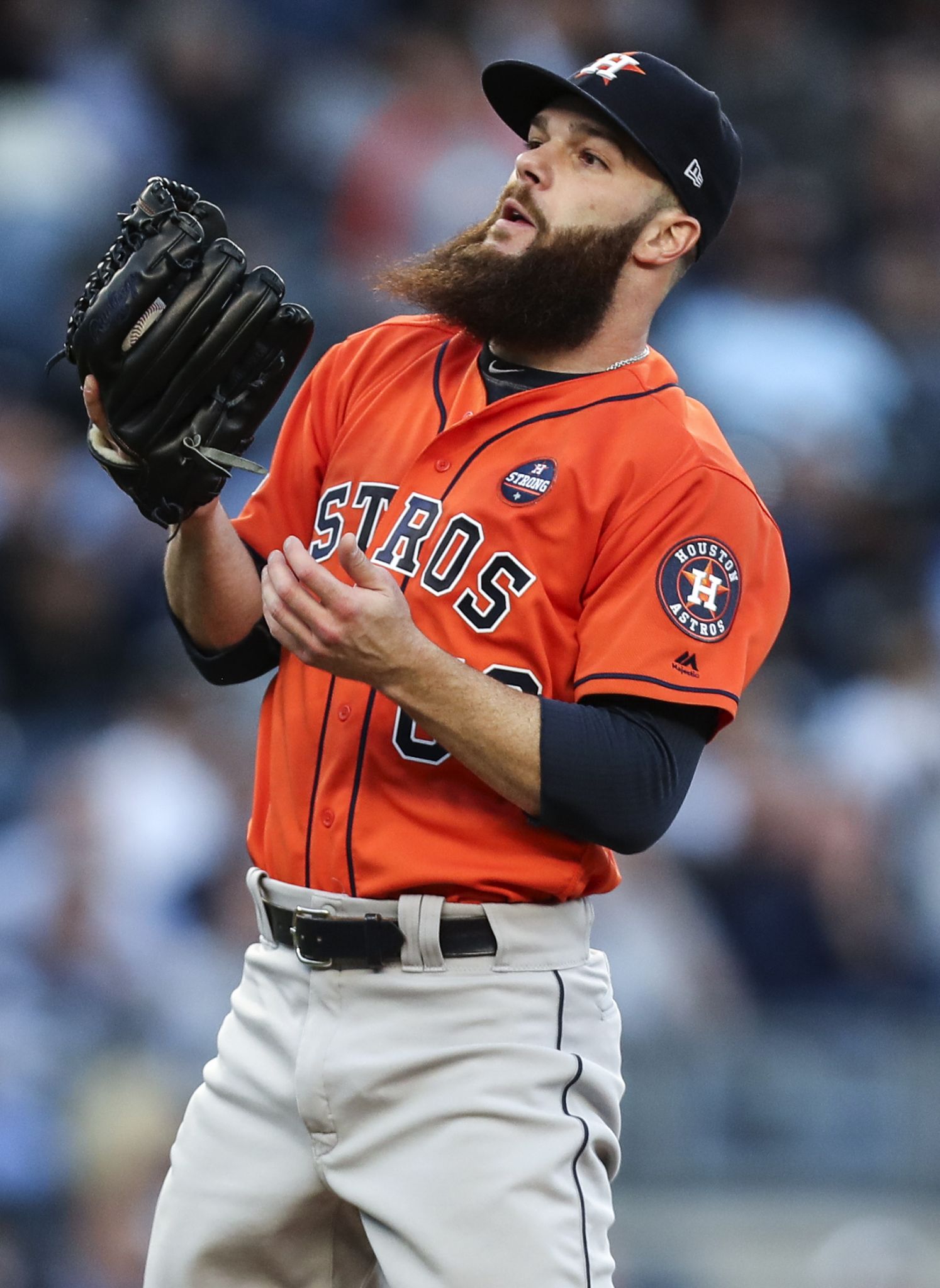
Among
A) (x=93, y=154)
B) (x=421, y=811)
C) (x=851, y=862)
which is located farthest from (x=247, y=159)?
(x=421, y=811)

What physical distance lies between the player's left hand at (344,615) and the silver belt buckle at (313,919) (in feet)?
1.12

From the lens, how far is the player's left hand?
2057 mm

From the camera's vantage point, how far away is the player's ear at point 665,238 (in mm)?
Result: 2512

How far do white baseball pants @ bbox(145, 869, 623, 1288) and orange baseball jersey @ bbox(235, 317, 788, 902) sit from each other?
0.22 feet

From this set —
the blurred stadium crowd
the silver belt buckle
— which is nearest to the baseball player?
the silver belt buckle

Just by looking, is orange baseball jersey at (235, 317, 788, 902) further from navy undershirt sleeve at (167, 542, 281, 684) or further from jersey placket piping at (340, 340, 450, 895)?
navy undershirt sleeve at (167, 542, 281, 684)

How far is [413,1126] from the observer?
2209 mm

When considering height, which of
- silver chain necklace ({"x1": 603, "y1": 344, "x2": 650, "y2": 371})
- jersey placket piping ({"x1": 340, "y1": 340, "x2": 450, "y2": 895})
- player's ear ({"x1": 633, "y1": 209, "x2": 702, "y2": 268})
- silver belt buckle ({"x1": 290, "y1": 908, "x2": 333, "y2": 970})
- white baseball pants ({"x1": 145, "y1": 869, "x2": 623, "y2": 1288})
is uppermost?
player's ear ({"x1": 633, "y1": 209, "x2": 702, "y2": 268})

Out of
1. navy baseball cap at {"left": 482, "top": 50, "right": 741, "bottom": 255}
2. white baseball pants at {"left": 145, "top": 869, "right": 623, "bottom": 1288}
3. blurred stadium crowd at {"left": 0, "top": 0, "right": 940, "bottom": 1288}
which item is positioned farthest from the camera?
blurred stadium crowd at {"left": 0, "top": 0, "right": 940, "bottom": 1288}

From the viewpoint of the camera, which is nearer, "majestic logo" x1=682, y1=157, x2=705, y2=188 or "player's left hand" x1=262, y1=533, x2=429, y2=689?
"player's left hand" x1=262, y1=533, x2=429, y2=689

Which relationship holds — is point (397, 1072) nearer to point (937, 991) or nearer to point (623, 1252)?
point (623, 1252)

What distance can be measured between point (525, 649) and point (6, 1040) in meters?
2.68

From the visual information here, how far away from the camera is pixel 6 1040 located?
14.6 feet

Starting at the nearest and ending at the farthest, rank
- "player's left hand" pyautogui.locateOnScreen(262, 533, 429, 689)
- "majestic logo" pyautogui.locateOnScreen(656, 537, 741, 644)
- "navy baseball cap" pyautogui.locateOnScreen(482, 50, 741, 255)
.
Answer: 1. "player's left hand" pyautogui.locateOnScreen(262, 533, 429, 689)
2. "majestic logo" pyautogui.locateOnScreen(656, 537, 741, 644)
3. "navy baseball cap" pyautogui.locateOnScreen(482, 50, 741, 255)
